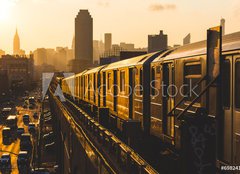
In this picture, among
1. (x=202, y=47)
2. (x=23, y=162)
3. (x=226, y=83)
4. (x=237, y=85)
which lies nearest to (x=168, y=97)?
(x=202, y=47)

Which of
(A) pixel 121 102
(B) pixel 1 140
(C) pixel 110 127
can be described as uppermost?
(A) pixel 121 102

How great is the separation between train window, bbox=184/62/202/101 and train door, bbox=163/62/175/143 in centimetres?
118

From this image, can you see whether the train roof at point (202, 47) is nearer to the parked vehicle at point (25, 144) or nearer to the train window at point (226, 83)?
the train window at point (226, 83)

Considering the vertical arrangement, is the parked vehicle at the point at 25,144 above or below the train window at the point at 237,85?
below

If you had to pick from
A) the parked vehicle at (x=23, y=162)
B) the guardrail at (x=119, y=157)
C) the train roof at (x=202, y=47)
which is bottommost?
the parked vehicle at (x=23, y=162)

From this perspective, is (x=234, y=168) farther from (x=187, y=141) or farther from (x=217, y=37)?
(x=217, y=37)

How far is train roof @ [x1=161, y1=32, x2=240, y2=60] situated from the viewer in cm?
875

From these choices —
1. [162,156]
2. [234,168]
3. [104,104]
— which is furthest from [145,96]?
[104,104]

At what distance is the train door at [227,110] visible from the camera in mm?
8734

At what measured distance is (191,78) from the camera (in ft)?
36.2

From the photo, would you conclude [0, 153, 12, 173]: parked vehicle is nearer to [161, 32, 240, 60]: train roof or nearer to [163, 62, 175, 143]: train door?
[163, 62, 175, 143]: train door

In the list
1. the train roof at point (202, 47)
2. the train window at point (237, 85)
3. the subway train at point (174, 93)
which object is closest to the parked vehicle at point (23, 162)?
the subway train at point (174, 93)

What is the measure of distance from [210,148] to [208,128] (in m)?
0.38

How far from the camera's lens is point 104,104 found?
25.9 meters
